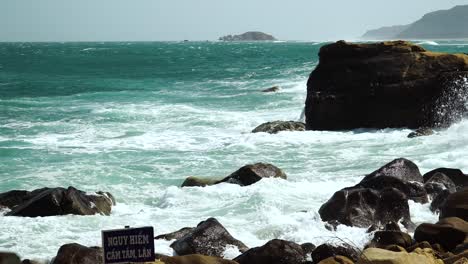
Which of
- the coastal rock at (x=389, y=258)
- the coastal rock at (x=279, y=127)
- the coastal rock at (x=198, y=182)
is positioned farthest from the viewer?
the coastal rock at (x=279, y=127)

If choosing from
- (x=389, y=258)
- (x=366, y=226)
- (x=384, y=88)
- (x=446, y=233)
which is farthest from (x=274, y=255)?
(x=384, y=88)

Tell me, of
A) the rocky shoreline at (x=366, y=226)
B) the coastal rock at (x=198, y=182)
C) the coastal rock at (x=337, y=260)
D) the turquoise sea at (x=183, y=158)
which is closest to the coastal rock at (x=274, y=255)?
the rocky shoreline at (x=366, y=226)

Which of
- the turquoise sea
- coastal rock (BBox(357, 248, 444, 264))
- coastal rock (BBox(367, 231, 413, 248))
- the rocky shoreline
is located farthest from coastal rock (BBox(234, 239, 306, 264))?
coastal rock (BBox(357, 248, 444, 264))

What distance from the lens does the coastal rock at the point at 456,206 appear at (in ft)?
34.8

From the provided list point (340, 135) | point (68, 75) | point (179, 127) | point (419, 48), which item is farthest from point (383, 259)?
point (68, 75)

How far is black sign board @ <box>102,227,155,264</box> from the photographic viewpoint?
5.73 m

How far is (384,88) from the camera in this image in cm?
2233

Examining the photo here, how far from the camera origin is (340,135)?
22.0m

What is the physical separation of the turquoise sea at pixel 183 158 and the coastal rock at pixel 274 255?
64 cm

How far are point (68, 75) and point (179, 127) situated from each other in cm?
3420

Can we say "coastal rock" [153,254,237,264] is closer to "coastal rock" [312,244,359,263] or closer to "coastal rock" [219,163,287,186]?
"coastal rock" [312,244,359,263]

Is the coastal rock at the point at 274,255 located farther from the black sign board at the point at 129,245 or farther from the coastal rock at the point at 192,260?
the black sign board at the point at 129,245

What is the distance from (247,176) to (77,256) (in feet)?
20.8

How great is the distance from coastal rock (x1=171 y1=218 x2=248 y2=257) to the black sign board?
13.5 feet
